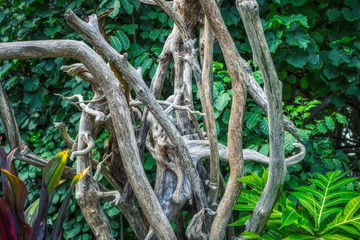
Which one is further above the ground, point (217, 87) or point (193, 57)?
point (193, 57)

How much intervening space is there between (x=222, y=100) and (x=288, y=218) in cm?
88

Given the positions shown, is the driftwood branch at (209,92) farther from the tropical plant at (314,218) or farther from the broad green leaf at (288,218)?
the broad green leaf at (288,218)

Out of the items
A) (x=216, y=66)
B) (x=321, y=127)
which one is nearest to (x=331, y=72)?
(x=321, y=127)

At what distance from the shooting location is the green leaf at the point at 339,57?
2.02 meters

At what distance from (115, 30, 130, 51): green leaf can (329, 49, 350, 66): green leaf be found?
1041 mm

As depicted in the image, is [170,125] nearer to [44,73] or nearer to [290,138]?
[290,138]

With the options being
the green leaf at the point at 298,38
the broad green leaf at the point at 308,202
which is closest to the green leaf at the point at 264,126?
the green leaf at the point at 298,38

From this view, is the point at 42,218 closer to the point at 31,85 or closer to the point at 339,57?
the point at 31,85

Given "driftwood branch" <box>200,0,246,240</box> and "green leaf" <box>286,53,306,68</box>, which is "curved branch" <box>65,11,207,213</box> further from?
"green leaf" <box>286,53,306,68</box>

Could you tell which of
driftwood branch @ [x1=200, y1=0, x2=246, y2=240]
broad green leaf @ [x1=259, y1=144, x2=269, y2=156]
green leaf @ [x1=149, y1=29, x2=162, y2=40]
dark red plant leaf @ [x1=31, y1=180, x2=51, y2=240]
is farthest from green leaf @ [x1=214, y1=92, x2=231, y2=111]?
dark red plant leaf @ [x1=31, y1=180, x2=51, y2=240]

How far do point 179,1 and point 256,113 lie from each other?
0.76 m

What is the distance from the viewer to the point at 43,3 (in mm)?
2199

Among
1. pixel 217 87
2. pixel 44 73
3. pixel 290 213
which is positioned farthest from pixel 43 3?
pixel 290 213

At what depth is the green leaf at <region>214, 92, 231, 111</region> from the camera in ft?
5.89
